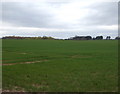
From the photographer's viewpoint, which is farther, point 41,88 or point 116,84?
point 116,84

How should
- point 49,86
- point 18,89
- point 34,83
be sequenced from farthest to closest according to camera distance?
1. point 34,83
2. point 49,86
3. point 18,89

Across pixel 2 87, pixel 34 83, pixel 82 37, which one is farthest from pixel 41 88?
pixel 82 37

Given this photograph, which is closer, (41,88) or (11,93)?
(11,93)

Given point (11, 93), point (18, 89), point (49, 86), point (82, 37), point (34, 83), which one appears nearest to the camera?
point (11, 93)

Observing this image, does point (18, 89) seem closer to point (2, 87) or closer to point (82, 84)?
point (2, 87)

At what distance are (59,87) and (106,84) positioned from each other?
2.64m

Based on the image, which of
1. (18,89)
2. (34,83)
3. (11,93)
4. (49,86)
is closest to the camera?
(11,93)

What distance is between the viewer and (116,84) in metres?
10.1

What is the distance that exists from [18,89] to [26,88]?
1.28 ft

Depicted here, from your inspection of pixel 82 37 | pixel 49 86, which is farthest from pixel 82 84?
pixel 82 37

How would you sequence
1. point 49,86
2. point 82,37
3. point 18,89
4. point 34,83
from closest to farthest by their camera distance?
point 18,89, point 49,86, point 34,83, point 82,37

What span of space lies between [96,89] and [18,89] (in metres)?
3.70

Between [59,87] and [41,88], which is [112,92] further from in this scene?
[41,88]

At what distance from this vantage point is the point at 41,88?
9.09m
